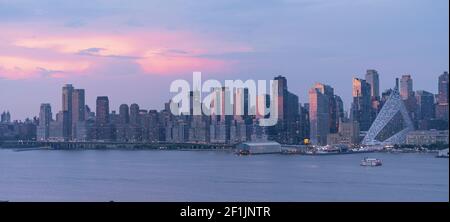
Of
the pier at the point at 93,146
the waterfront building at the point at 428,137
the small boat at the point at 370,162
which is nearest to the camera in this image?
the waterfront building at the point at 428,137

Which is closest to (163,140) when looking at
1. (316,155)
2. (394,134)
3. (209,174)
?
(209,174)

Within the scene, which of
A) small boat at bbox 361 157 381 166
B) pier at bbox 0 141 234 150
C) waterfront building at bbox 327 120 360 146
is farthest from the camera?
small boat at bbox 361 157 381 166

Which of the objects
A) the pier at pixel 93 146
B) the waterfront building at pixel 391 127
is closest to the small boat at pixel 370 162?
the waterfront building at pixel 391 127

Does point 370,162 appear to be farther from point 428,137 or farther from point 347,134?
point 428,137

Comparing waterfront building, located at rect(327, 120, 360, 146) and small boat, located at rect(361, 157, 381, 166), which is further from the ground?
waterfront building, located at rect(327, 120, 360, 146)

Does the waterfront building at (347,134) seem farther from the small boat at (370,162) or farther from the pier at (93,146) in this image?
the pier at (93,146)

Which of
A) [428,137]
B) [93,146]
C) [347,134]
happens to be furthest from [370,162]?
[93,146]

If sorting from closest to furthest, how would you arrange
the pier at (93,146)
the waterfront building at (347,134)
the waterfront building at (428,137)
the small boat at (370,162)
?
the waterfront building at (428,137) → the pier at (93,146) → the waterfront building at (347,134) → the small boat at (370,162)

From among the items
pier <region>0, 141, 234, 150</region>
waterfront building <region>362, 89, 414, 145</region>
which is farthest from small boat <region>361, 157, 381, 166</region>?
pier <region>0, 141, 234, 150</region>

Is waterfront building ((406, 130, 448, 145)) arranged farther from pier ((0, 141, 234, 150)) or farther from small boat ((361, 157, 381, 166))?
small boat ((361, 157, 381, 166))

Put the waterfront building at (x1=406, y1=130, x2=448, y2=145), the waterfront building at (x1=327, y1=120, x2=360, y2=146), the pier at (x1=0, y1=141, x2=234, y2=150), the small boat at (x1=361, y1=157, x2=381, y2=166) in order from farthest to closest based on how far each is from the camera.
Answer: the small boat at (x1=361, y1=157, x2=381, y2=166), the waterfront building at (x1=327, y1=120, x2=360, y2=146), the pier at (x1=0, y1=141, x2=234, y2=150), the waterfront building at (x1=406, y1=130, x2=448, y2=145)

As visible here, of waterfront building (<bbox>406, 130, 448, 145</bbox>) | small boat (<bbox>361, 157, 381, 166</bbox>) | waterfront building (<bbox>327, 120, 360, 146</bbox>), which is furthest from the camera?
small boat (<bbox>361, 157, 381, 166</bbox>)

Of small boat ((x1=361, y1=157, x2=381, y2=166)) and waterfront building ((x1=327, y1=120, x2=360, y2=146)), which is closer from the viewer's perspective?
waterfront building ((x1=327, y1=120, x2=360, y2=146))

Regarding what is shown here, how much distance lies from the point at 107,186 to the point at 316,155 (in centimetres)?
716
